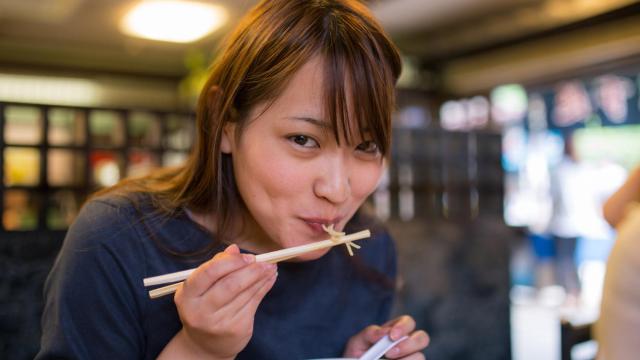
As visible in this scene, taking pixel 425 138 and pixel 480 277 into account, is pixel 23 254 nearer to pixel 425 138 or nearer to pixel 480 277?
pixel 425 138

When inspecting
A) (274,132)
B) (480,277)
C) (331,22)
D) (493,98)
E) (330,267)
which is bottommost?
(480,277)

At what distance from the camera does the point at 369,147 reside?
0.93 meters

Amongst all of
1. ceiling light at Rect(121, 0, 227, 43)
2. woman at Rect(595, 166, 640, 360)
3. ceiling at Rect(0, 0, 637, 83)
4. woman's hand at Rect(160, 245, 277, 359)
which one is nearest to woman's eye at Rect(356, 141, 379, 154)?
woman's hand at Rect(160, 245, 277, 359)

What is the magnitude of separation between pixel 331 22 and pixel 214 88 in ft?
0.81

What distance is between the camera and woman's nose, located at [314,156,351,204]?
2.73 feet

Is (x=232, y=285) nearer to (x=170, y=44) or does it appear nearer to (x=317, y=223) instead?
(x=317, y=223)

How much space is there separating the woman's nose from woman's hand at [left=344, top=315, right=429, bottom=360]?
282 mm

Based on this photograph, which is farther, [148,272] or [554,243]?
[554,243]

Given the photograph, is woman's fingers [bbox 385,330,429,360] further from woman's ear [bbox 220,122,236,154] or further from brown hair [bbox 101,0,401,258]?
woman's ear [bbox 220,122,236,154]

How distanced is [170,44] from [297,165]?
18.5 feet

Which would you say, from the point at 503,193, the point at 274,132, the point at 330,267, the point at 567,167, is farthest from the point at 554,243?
the point at 274,132

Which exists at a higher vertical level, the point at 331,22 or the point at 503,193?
the point at 331,22

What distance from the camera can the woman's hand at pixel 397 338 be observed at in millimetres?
948

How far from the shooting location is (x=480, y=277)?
2.06 metres
